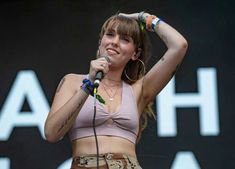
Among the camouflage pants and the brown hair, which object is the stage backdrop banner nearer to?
the brown hair

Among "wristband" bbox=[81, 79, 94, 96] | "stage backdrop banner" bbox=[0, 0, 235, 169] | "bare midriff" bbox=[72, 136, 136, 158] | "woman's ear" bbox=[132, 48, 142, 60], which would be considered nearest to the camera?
"wristband" bbox=[81, 79, 94, 96]

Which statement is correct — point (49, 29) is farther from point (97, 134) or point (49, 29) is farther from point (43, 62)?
point (97, 134)

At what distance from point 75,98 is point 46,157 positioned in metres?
1.69

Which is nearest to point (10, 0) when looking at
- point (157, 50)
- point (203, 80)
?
point (157, 50)

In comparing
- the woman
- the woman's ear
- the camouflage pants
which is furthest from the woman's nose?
the camouflage pants

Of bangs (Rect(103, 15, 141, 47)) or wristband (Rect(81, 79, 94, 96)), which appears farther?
bangs (Rect(103, 15, 141, 47))

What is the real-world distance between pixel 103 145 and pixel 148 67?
1539 mm

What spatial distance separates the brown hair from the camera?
101 inches

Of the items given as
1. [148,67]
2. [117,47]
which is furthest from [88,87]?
[148,67]

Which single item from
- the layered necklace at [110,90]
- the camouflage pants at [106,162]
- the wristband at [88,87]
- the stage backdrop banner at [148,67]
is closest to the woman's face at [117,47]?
the layered necklace at [110,90]

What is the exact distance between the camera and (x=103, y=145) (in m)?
2.38

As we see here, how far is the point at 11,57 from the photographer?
4051 millimetres

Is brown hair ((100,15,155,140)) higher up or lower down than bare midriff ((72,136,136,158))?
higher up

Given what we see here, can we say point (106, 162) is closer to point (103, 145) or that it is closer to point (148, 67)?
point (103, 145)
